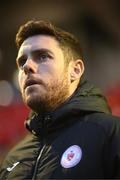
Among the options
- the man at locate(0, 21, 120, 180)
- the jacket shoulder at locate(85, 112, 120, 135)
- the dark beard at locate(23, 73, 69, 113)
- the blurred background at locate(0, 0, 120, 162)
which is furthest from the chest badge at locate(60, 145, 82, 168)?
the blurred background at locate(0, 0, 120, 162)

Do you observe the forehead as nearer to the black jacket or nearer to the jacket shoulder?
the black jacket

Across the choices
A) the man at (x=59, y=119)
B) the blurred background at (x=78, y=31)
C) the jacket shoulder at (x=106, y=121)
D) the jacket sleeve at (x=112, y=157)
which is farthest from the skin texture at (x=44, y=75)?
the blurred background at (x=78, y=31)

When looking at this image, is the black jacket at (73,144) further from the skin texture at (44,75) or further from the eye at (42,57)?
the eye at (42,57)

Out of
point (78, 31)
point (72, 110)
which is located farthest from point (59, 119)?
point (78, 31)

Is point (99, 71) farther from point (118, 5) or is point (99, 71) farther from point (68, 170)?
point (68, 170)

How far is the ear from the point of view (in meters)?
1.78

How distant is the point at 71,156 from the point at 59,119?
0.18 m

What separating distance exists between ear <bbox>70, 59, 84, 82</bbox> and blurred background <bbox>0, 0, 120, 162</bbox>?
3.58 metres

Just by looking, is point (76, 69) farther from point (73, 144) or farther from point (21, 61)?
point (73, 144)

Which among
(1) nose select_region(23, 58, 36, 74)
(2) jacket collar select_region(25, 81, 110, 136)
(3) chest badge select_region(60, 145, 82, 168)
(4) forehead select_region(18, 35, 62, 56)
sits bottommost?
(3) chest badge select_region(60, 145, 82, 168)

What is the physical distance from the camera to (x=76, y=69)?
1808 millimetres

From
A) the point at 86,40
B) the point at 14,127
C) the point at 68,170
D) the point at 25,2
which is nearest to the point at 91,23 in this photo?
the point at 86,40

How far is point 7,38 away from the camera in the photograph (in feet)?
19.9

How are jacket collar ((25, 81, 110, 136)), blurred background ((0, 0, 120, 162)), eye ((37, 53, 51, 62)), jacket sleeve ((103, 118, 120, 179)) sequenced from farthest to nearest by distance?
blurred background ((0, 0, 120, 162))
eye ((37, 53, 51, 62))
jacket collar ((25, 81, 110, 136))
jacket sleeve ((103, 118, 120, 179))
